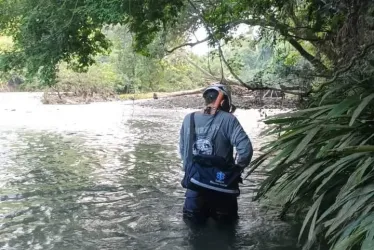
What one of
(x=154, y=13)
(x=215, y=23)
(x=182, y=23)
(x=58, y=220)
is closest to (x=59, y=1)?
(x=154, y=13)

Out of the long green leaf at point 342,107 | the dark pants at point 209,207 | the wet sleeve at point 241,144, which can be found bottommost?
the dark pants at point 209,207

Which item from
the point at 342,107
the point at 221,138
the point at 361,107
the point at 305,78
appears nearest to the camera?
the point at 361,107

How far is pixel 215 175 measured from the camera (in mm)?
5168

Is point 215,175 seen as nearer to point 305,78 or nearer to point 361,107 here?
point 361,107

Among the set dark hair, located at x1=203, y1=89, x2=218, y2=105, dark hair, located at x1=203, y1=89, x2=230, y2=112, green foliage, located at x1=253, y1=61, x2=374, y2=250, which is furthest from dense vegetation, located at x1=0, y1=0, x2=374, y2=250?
dark hair, located at x1=203, y1=89, x2=218, y2=105

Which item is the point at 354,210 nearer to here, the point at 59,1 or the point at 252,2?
the point at 59,1

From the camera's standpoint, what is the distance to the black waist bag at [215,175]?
5164mm

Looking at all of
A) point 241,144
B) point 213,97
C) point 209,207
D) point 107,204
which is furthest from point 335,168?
point 107,204

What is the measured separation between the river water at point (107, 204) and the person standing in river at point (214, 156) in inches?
15.2

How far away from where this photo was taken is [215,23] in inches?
468

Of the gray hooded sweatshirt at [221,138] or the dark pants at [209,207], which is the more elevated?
the gray hooded sweatshirt at [221,138]

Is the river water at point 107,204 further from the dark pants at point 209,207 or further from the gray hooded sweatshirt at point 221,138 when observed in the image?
the gray hooded sweatshirt at point 221,138

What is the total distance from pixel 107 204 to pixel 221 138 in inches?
94.3

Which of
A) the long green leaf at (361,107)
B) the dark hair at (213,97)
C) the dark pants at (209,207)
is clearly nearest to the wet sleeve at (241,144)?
the dark hair at (213,97)
